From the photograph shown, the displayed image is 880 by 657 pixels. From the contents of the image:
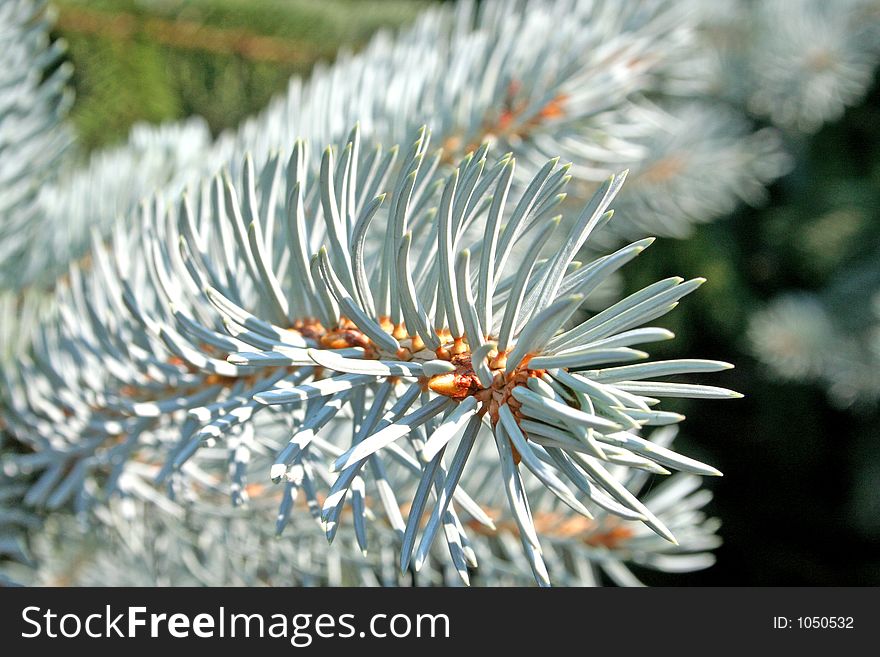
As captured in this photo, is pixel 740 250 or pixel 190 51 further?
pixel 740 250

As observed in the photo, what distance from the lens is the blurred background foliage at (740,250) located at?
560 mm

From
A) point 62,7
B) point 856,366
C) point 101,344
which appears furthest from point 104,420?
point 856,366

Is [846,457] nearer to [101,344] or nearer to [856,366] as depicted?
[856,366]

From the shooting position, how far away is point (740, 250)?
1084 mm

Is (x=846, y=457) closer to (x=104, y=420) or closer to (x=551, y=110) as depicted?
(x=551, y=110)

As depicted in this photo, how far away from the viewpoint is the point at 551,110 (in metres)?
0.32

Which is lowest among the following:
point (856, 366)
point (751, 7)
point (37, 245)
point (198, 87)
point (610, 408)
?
point (610, 408)

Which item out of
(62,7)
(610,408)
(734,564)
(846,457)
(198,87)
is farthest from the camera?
(734,564)

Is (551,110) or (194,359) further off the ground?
(551,110)

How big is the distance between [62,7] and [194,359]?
439 millimetres

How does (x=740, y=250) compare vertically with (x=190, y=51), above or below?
above

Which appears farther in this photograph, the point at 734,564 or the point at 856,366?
the point at 734,564

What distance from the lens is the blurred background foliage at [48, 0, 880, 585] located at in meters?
0.56

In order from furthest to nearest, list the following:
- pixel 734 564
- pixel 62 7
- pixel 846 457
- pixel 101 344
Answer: pixel 734 564, pixel 846 457, pixel 62 7, pixel 101 344
